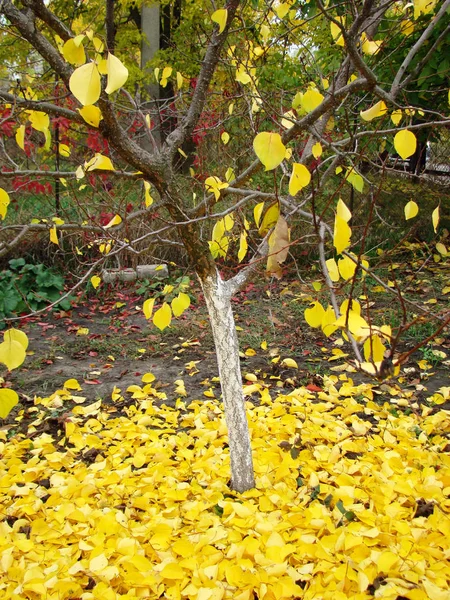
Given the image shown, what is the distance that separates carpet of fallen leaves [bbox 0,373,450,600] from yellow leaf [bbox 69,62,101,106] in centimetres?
137

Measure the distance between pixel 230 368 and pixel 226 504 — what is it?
0.52m

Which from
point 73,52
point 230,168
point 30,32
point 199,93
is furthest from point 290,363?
point 73,52

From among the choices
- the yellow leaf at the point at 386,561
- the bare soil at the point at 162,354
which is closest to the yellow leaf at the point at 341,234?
the yellow leaf at the point at 386,561

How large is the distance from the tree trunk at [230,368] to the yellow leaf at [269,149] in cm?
97

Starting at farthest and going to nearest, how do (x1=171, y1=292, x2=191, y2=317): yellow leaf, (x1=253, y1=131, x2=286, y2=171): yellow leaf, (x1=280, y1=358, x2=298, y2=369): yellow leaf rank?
(x1=280, y1=358, x2=298, y2=369): yellow leaf → (x1=171, y1=292, x2=191, y2=317): yellow leaf → (x1=253, y1=131, x2=286, y2=171): yellow leaf

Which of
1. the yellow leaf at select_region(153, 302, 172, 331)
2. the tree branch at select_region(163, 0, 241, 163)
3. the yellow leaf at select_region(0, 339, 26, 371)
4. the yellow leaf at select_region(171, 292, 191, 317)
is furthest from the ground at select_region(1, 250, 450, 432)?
the yellow leaf at select_region(0, 339, 26, 371)

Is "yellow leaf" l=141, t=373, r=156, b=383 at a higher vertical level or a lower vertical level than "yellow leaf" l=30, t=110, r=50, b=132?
lower

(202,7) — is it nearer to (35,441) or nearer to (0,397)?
(35,441)

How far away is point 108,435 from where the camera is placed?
2.58 metres

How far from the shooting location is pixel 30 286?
16.3 feet

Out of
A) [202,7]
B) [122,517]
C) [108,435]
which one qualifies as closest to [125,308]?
[108,435]

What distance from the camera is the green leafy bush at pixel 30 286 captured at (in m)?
4.64

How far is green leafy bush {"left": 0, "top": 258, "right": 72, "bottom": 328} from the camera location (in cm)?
464

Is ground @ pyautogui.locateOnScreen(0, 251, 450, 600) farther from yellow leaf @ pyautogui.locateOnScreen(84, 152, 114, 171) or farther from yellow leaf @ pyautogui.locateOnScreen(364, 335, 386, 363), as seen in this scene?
yellow leaf @ pyautogui.locateOnScreen(84, 152, 114, 171)
